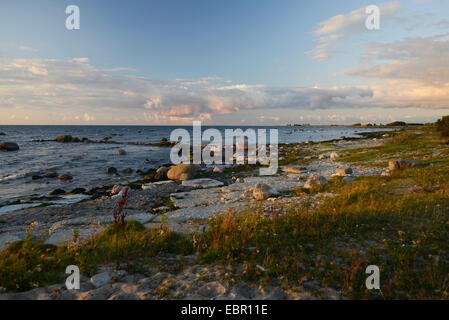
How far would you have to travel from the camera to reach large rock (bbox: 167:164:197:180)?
23.8 m

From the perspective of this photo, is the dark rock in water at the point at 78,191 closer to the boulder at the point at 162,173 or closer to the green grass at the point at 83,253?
the boulder at the point at 162,173

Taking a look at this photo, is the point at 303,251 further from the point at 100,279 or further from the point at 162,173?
the point at 162,173

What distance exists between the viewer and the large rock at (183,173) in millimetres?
23781

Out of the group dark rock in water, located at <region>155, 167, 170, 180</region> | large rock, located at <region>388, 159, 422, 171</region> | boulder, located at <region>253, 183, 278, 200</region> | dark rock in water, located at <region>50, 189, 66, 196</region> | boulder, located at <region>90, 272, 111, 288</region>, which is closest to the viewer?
boulder, located at <region>90, 272, 111, 288</region>

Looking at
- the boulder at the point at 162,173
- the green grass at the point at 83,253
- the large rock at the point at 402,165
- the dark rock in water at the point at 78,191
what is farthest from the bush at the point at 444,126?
the dark rock in water at the point at 78,191

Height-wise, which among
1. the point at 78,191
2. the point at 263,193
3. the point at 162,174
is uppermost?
the point at 263,193

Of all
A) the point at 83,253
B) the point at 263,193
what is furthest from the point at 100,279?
the point at 263,193

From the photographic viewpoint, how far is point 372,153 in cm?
2619

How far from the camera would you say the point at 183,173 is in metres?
24.0

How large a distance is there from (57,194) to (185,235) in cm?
1764

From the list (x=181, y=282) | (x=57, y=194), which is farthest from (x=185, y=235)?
(x=57, y=194)

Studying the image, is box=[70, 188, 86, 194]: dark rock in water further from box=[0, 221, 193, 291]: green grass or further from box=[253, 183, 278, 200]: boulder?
box=[253, 183, 278, 200]: boulder

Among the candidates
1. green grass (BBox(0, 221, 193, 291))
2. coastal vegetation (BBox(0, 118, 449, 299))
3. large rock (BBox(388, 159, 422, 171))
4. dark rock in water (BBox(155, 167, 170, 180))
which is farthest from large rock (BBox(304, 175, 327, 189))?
dark rock in water (BBox(155, 167, 170, 180))

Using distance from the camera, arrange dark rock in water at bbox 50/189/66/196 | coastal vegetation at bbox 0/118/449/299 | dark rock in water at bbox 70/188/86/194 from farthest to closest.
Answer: dark rock in water at bbox 70/188/86/194, dark rock in water at bbox 50/189/66/196, coastal vegetation at bbox 0/118/449/299
